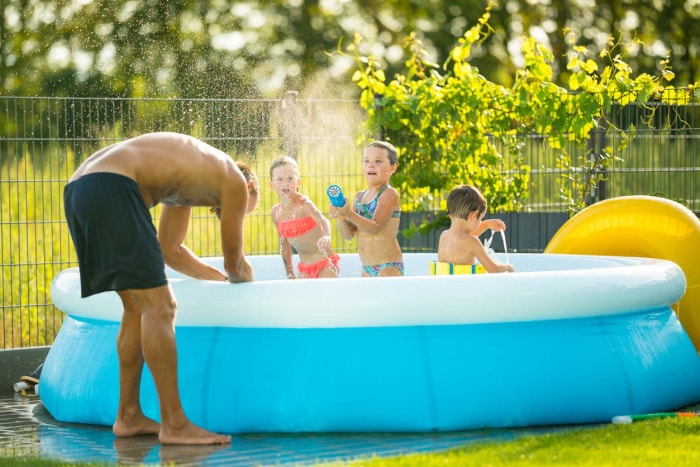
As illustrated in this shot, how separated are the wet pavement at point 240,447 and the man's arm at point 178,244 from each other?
2.96 feet

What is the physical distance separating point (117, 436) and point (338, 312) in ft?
3.94

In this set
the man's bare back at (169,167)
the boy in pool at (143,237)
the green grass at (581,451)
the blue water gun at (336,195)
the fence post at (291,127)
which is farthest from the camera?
the fence post at (291,127)

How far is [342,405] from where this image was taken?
5.54 meters

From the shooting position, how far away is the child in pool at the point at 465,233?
7.14 meters

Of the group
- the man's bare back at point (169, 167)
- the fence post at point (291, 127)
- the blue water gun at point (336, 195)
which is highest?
the fence post at point (291, 127)

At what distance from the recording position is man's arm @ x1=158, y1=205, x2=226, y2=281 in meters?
6.04

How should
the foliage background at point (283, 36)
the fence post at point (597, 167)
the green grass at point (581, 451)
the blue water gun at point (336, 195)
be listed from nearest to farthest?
the green grass at point (581, 451)
the blue water gun at point (336, 195)
the fence post at point (597, 167)
the foliage background at point (283, 36)

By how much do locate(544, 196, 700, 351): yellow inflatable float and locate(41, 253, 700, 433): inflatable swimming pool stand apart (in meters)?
1.50

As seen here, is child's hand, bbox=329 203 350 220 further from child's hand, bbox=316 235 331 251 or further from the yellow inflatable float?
the yellow inflatable float

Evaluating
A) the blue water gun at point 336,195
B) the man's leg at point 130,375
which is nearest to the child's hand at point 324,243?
the blue water gun at point 336,195

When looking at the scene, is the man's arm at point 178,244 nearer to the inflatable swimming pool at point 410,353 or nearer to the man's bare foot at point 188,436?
the inflatable swimming pool at point 410,353

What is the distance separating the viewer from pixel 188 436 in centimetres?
532

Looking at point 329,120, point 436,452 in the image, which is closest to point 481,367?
point 436,452

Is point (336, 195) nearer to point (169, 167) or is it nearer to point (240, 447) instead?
point (169, 167)
